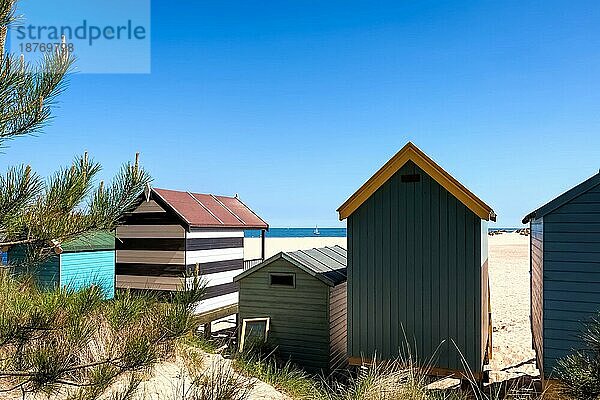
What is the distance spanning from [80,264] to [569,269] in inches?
422

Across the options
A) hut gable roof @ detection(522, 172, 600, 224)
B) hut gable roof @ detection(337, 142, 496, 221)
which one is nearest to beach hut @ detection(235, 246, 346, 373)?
hut gable roof @ detection(337, 142, 496, 221)

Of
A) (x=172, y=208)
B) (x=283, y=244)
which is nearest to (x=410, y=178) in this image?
(x=172, y=208)

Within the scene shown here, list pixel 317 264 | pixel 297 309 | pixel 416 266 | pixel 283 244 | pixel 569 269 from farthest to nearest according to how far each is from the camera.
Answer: pixel 283 244 < pixel 317 264 < pixel 297 309 < pixel 416 266 < pixel 569 269

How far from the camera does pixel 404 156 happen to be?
9.40 m

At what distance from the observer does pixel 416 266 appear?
9391 millimetres

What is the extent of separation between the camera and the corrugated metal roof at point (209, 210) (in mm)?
12391

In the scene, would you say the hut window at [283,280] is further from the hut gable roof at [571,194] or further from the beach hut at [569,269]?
the hut gable roof at [571,194]

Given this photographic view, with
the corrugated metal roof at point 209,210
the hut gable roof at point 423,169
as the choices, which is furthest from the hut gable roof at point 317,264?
the hut gable roof at point 423,169

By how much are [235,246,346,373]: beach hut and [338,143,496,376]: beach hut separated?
1.38 meters

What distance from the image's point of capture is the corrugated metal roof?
40.7 ft

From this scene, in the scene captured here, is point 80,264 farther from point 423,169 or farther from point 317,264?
point 423,169

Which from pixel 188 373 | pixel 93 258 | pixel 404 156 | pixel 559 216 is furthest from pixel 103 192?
pixel 93 258

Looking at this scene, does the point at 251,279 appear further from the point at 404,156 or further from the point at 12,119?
the point at 12,119

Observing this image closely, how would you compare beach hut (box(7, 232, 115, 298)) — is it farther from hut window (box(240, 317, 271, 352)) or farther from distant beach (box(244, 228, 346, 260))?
distant beach (box(244, 228, 346, 260))
